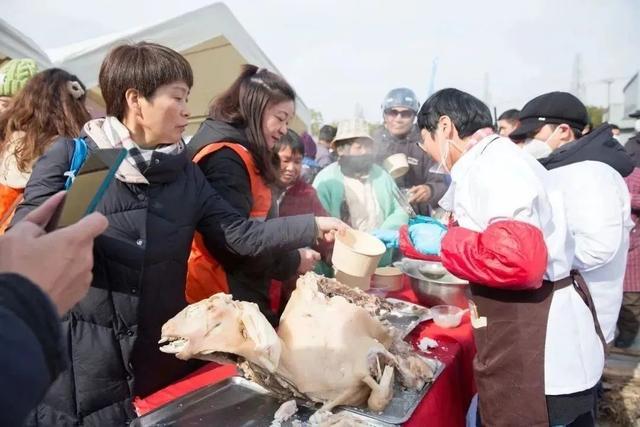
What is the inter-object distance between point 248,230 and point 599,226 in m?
1.50

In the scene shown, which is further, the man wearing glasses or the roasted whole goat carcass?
the man wearing glasses

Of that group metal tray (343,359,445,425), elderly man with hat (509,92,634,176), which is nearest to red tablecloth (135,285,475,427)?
metal tray (343,359,445,425)

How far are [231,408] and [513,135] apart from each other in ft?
7.53

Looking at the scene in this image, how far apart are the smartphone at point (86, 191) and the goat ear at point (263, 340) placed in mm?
626

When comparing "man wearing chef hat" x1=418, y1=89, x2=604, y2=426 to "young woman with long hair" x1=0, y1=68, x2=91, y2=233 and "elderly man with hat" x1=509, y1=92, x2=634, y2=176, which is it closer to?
"elderly man with hat" x1=509, y1=92, x2=634, y2=176

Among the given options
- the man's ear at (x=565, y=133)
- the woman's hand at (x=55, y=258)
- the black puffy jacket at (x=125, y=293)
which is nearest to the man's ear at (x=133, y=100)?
the black puffy jacket at (x=125, y=293)

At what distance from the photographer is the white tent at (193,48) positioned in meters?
3.88

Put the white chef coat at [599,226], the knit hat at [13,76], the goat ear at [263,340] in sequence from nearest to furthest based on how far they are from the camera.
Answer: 1. the goat ear at [263,340]
2. the white chef coat at [599,226]
3. the knit hat at [13,76]

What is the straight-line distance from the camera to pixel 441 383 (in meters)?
1.66

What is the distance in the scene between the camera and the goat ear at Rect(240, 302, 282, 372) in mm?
1283

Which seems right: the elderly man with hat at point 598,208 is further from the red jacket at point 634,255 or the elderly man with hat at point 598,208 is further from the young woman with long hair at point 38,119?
the young woman with long hair at point 38,119

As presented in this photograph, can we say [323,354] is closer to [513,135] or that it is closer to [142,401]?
[142,401]

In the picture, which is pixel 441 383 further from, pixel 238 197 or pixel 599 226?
pixel 238 197

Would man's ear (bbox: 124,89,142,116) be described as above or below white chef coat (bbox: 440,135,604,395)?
above
